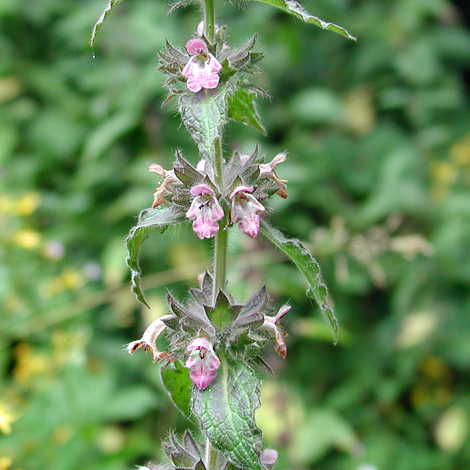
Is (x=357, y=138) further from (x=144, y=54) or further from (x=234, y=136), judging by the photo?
(x=144, y=54)

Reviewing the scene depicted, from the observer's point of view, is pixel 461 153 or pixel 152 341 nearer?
pixel 152 341

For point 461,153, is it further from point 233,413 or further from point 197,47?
point 233,413

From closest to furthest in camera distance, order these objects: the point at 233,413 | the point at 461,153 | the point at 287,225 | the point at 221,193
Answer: the point at 233,413 < the point at 221,193 < the point at 287,225 < the point at 461,153

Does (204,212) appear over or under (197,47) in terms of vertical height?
under

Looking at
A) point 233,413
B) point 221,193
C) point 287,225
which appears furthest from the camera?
point 287,225

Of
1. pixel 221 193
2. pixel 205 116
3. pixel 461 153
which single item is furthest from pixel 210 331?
pixel 461 153

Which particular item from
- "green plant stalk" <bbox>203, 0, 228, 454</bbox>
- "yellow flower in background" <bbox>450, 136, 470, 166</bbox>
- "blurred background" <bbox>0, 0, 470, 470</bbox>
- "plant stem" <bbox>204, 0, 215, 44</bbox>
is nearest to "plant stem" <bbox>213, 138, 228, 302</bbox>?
"green plant stalk" <bbox>203, 0, 228, 454</bbox>
